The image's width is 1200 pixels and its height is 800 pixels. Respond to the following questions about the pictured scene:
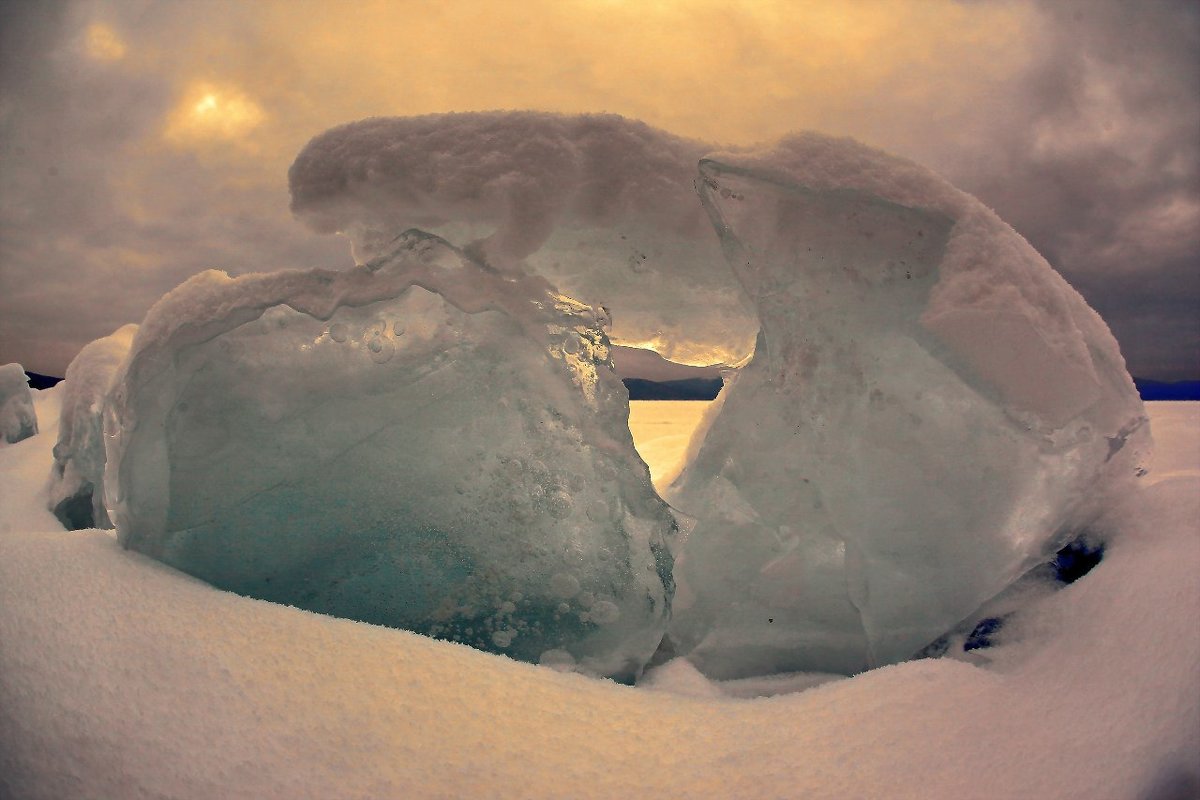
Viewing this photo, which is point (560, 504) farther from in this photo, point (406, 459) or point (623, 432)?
point (406, 459)

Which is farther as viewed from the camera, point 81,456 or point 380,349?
point 81,456

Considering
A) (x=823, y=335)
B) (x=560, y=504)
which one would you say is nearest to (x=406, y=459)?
(x=560, y=504)

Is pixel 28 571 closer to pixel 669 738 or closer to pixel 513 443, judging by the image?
pixel 513 443

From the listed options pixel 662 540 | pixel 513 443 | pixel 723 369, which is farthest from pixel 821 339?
pixel 513 443

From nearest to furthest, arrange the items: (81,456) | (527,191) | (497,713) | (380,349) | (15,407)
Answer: (497,713) < (527,191) < (380,349) < (81,456) < (15,407)

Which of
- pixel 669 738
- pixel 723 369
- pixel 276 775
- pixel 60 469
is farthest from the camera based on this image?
pixel 60 469

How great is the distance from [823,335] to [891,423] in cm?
24

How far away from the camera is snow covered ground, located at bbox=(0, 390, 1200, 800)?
81 centimetres

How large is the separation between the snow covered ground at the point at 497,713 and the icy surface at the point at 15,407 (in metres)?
4.74

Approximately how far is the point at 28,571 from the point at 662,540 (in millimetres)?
1147

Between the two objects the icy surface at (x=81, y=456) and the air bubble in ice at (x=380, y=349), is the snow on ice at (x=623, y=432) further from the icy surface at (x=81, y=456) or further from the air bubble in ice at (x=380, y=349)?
the icy surface at (x=81, y=456)

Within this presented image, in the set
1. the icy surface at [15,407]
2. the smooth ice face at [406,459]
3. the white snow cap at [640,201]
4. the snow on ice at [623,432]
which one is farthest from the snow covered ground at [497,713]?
the icy surface at [15,407]

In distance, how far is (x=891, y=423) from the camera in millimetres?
1535

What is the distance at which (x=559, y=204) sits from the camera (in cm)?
141
